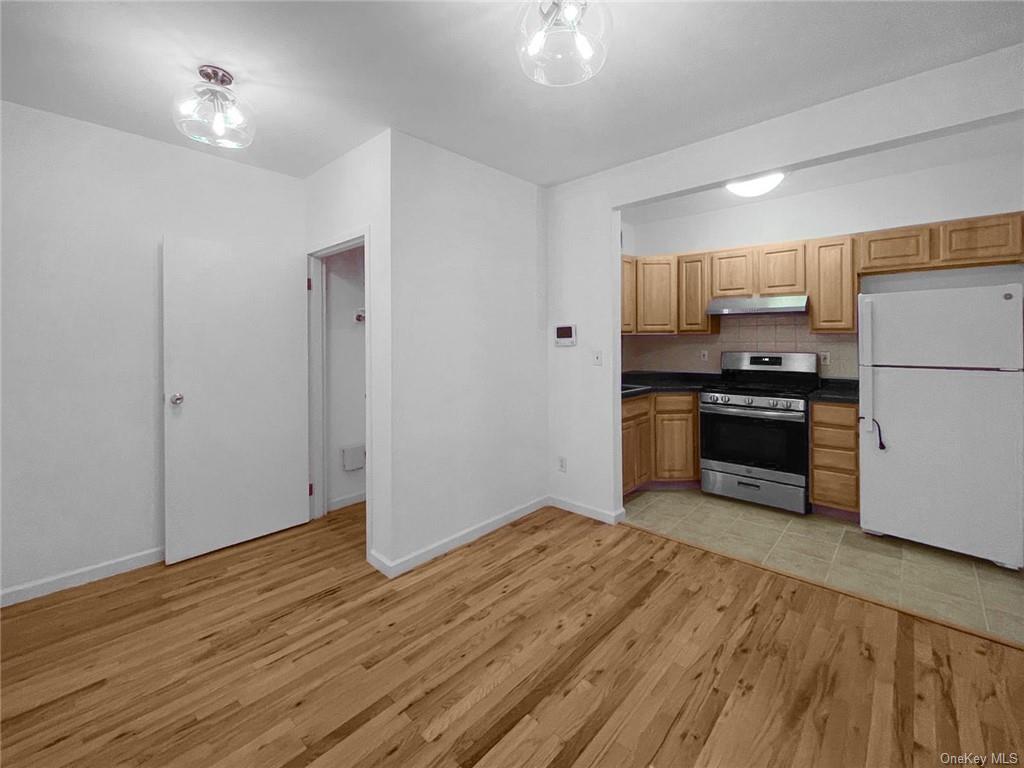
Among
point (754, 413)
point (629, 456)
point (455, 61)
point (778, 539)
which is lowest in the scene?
point (778, 539)

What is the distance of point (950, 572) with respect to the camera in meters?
2.56

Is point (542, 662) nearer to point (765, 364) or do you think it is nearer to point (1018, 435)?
point (1018, 435)

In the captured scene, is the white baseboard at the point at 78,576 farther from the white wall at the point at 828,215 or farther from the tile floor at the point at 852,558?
the white wall at the point at 828,215

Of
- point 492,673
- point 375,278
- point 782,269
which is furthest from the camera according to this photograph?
point 782,269

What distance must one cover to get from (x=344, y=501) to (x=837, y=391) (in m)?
4.07

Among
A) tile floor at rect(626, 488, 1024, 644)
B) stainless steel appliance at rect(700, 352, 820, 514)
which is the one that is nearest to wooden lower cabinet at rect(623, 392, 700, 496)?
stainless steel appliance at rect(700, 352, 820, 514)

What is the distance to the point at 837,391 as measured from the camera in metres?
3.53

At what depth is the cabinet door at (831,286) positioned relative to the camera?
3.51 metres

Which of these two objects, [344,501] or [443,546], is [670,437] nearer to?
[443,546]

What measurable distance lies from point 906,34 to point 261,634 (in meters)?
3.75

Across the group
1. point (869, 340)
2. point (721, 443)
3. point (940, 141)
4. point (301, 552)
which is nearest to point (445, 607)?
point (301, 552)

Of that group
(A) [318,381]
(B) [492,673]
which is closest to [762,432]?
(B) [492,673]

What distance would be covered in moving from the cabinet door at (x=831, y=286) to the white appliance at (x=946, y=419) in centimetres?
61

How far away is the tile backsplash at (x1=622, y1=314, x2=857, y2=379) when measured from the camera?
3.83 metres
